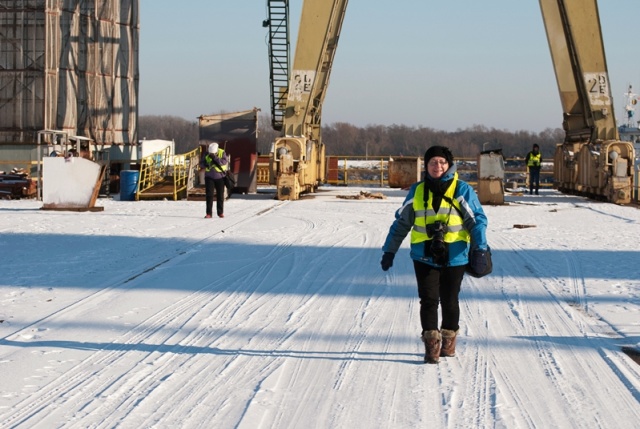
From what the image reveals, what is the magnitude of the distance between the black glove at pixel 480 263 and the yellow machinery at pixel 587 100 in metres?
20.7

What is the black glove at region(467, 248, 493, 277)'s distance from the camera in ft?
20.5

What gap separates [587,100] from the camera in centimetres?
2836

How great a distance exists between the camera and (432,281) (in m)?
6.36

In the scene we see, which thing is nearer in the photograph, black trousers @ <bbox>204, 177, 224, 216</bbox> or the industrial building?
black trousers @ <bbox>204, 177, 224, 216</bbox>

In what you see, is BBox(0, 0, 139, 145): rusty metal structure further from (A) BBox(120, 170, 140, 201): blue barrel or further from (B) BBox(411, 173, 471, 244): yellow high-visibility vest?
(B) BBox(411, 173, 471, 244): yellow high-visibility vest

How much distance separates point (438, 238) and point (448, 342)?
0.75 m

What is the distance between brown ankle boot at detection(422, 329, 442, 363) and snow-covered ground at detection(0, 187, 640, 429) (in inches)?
3.5

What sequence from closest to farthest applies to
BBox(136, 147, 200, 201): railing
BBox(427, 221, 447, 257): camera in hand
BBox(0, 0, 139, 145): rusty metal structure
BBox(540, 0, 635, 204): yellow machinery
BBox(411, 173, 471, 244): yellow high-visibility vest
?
BBox(427, 221, 447, 257): camera in hand
BBox(411, 173, 471, 244): yellow high-visibility vest
BBox(136, 147, 200, 201): railing
BBox(540, 0, 635, 204): yellow machinery
BBox(0, 0, 139, 145): rusty metal structure

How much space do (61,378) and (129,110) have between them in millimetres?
38316

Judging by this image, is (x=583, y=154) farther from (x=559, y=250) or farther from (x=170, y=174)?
(x=559, y=250)

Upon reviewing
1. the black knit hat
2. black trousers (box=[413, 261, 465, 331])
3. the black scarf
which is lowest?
black trousers (box=[413, 261, 465, 331])

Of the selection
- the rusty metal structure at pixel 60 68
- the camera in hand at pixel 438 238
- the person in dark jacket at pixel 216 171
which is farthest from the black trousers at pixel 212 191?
the rusty metal structure at pixel 60 68

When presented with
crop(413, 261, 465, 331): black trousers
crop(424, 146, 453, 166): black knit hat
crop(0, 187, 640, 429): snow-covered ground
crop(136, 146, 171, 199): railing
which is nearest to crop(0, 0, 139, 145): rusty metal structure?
crop(136, 146, 171, 199): railing

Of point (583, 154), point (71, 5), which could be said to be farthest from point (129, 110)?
point (583, 154)
